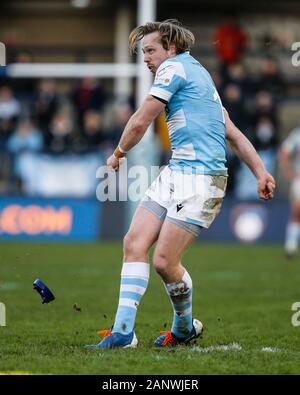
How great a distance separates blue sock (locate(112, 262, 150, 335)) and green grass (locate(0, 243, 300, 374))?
0.19m

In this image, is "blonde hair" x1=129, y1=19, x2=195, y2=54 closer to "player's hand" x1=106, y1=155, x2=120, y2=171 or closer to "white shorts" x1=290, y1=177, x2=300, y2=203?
"player's hand" x1=106, y1=155, x2=120, y2=171

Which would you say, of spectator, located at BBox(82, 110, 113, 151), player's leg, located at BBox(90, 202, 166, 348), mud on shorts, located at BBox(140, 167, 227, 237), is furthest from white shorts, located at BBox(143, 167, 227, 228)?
spectator, located at BBox(82, 110, 113, 151)

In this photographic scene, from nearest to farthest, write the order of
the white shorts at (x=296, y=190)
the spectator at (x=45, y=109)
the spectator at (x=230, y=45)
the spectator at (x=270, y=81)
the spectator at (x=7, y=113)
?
the white shorts at (x=296, y=190)
the spectator at (x=45, y=109)
the spectator at (x=7, y=113)
the spectator at (x=270, y=81)
the spectator at (x=230, y=45)

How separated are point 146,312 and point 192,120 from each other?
311cm

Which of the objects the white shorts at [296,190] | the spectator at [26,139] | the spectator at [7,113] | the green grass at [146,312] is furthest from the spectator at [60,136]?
the white shorts at [296,190]

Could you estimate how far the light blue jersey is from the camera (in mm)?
6488

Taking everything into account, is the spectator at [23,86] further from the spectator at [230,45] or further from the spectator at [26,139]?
the spectator at [230,45]

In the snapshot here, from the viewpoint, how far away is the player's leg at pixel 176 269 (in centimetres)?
644

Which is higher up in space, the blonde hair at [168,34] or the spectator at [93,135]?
the blonde hair at [168,34]

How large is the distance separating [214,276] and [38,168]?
664 cm

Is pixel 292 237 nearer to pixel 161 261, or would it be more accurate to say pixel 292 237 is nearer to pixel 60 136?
pixel 60 136

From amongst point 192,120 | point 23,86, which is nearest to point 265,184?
point 192,120

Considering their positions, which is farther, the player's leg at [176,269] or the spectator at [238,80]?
the spectator at [238,80]

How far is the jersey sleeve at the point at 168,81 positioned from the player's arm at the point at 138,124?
1.8 inches
